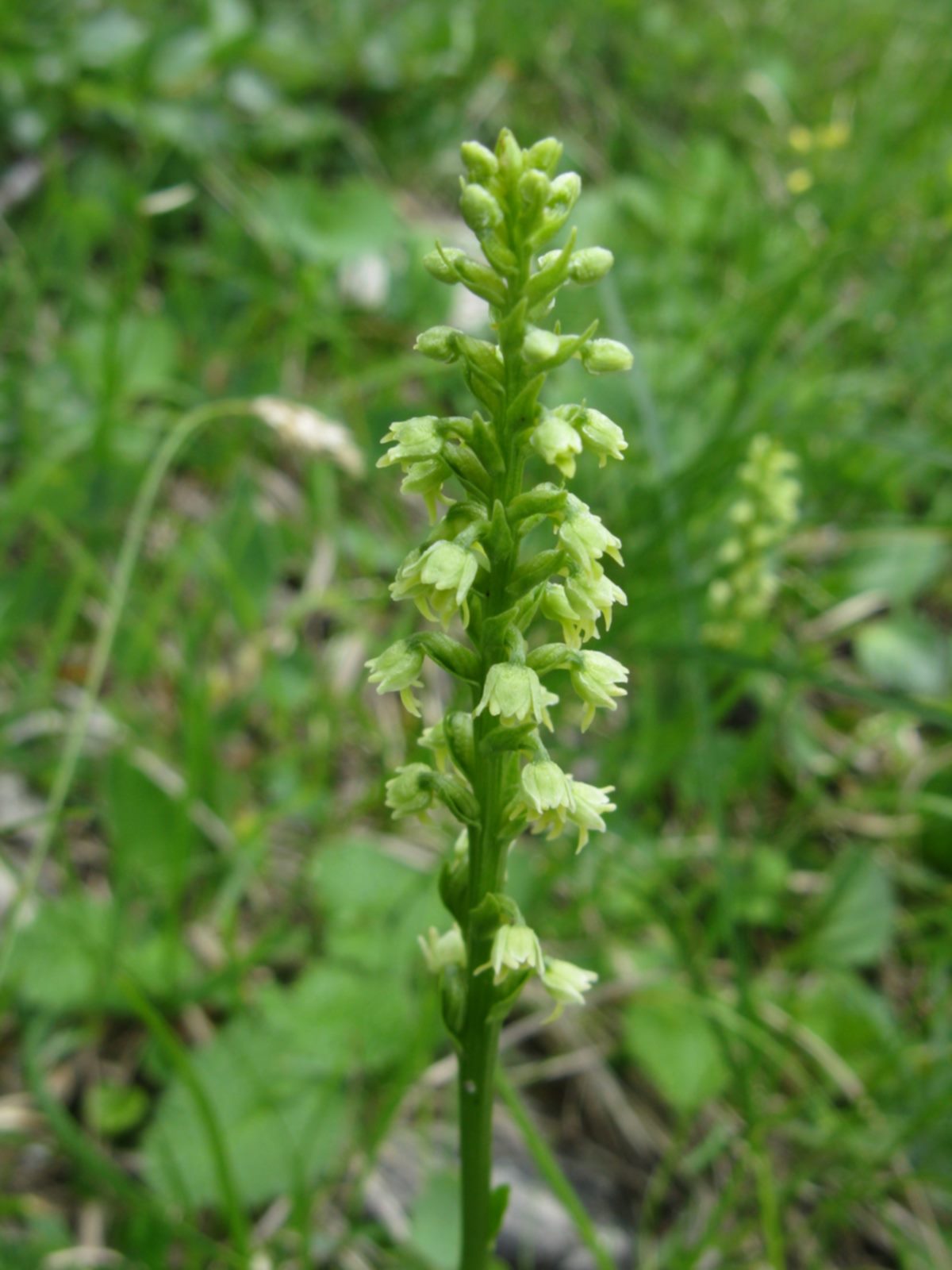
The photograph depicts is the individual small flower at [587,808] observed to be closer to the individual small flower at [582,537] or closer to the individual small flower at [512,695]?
the individual small flower at [512,695]

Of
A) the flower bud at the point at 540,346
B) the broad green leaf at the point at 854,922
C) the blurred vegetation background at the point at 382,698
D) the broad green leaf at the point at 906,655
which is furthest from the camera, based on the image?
the broad green leaf at the point at 906,655

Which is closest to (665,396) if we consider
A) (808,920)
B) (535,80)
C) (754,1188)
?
(808,920)

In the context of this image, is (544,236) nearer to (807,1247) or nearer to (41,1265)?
(41,1265)

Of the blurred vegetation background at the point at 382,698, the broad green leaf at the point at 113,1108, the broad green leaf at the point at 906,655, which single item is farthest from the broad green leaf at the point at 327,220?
the broad green leaf at the point at 113,1108

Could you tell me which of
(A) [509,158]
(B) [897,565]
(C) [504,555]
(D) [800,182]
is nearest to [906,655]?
(B) [897,565]

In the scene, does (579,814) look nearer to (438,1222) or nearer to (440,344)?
(440,344)

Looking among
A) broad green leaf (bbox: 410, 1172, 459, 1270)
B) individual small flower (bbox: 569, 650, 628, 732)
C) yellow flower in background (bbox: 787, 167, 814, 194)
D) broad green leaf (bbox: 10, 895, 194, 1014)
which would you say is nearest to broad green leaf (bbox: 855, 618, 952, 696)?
yellow flower in background (bbox: 787, 167, 814, 194)

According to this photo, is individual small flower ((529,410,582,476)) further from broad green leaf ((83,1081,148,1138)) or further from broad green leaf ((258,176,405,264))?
broad green leaf ((258,176,405,264))
